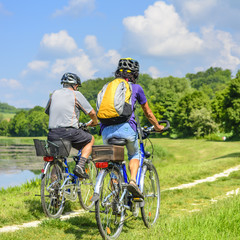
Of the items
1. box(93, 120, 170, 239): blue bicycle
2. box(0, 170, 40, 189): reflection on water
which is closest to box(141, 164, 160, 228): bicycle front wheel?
box(93, 120, 170, 239): blue bicycle

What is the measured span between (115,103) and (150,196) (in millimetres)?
1690

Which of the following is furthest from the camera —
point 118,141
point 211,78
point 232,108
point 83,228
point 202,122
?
point 211,78

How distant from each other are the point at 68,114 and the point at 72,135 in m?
0.34

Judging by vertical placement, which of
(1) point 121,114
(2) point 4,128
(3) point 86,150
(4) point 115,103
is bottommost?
(3) point 86,150

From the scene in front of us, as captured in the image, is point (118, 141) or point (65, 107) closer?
point (118, 141)

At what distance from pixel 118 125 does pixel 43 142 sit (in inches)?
61.1

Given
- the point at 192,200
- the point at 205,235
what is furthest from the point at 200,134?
the point at 205,235

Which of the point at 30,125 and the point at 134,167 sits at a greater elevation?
the point at 30,125

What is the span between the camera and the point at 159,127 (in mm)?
5043

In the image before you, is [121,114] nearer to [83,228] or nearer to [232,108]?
[83,228]

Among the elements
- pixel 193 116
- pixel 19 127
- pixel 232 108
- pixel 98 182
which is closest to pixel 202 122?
pixel 193 116

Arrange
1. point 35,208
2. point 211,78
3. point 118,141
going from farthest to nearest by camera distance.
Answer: point 211,78 < point 35,208 < point 118,141

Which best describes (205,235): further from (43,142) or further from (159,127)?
(43,142)

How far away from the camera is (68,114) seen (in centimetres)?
552
